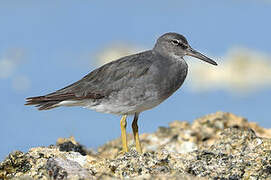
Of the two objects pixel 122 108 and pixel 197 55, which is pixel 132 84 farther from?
pixel 197 55

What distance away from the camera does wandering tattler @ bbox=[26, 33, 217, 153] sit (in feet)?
32.7

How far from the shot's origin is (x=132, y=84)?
32.8 ft

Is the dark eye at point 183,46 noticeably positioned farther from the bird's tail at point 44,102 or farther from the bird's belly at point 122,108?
the bird's tail at point 44,102

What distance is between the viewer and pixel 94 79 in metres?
10.7

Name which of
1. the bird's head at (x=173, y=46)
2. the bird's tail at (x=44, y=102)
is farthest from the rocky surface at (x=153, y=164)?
the bird's head at (x=173, y=46)

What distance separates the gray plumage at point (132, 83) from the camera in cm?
997

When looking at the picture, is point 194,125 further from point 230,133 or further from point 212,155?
point 212,155

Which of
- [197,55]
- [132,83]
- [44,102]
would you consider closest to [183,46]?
[197,55]

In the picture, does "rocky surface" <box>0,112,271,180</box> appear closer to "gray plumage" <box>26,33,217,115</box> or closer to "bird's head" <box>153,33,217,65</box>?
"gray plumage" <box>26,33,217,115</box>

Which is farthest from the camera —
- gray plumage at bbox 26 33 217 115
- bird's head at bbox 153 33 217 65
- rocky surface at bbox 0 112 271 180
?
bird's head at bbox 153 33 217 65

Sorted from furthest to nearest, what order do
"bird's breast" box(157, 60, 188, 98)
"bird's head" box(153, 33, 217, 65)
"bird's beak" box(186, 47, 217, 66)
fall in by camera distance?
"bird's beak" box(186, 47, 217, 66)
"bird's head" box(153, 33, 217, 65)
"bird's breast" box(157, 60, 188, 98)

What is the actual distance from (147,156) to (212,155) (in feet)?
4.71

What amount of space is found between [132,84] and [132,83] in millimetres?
21

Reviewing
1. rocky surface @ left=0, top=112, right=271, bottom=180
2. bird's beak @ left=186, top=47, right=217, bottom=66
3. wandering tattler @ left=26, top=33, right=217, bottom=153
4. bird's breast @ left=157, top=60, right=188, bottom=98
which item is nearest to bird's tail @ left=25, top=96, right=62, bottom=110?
wandering tattler @ left=26, top=33, right=217, bottom=153
